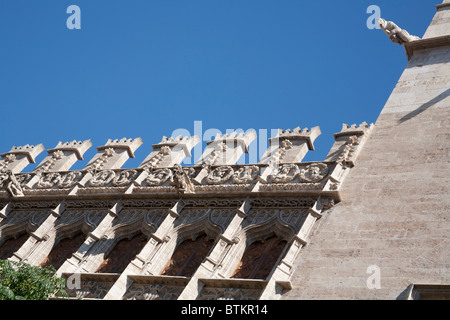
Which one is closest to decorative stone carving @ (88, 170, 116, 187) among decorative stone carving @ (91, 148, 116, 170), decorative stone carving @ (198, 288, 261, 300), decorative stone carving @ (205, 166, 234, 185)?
decorative stone carving @ (91, 148, 116, 170)

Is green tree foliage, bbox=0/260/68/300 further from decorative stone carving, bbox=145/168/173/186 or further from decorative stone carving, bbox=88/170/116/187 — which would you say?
decorative stone carving, bbox=88/170/116/187

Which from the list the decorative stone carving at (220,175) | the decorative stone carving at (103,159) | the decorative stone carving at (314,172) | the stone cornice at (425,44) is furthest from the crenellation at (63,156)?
the stone cornice at (425,44)

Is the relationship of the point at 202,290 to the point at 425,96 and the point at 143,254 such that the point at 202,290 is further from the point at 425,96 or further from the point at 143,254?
the point at 425,96

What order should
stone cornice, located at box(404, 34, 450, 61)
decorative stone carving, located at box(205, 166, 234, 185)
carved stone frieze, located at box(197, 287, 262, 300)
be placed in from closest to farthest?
carved stone frieze, located at box(197, 287, 262, 300), decorative stone carving, located at box(205, 166, 234, 185), stone cornice, located at box(404, 34, 450, 61)

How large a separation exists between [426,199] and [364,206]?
1.53 meters

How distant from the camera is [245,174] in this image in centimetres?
1934

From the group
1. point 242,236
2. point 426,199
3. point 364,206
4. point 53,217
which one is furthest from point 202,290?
point 53,217

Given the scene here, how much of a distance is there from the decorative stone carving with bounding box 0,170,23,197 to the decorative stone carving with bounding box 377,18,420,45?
1431 cm

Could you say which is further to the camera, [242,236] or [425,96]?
[425,96]

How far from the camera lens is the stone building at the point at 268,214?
14.9 meters

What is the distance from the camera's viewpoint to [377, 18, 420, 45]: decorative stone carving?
23.0 m
